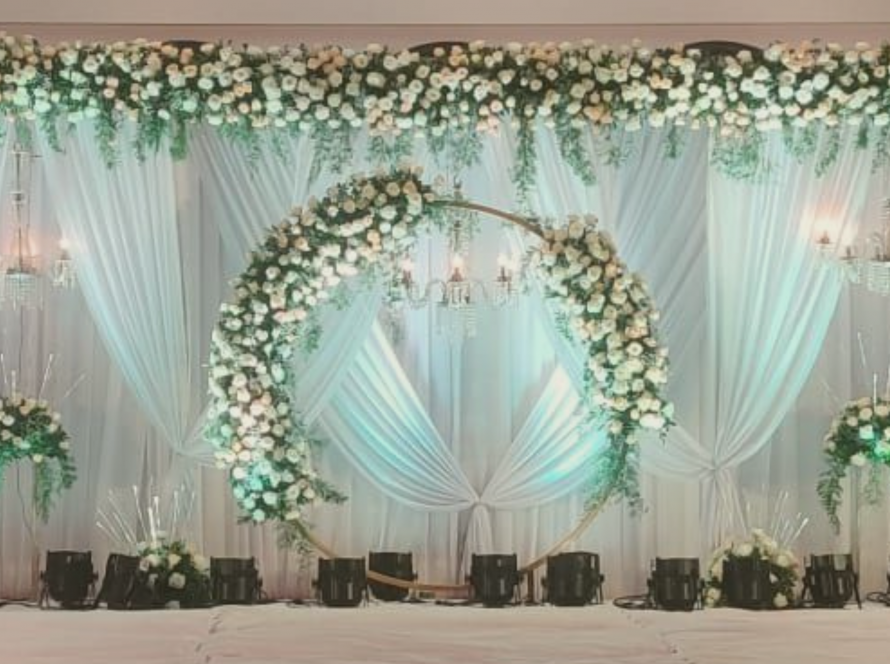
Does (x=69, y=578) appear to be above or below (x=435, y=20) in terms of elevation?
below

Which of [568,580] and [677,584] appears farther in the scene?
[568,580]

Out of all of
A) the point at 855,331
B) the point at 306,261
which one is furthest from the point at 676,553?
the point at 306,261

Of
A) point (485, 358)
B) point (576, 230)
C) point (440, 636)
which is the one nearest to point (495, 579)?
point (440, 636)

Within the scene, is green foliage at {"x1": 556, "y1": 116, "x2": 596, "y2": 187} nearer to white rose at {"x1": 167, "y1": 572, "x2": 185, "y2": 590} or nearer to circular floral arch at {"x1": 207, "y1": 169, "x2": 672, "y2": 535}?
circular floral arch at {"x1": 207, "y1": 169, "x2": 672, "y2": 535}

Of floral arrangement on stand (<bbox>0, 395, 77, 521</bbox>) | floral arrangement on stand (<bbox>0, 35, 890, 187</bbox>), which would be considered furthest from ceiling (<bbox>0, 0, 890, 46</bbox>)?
floral arrangement on stand (<bbox>0, 395, 77, 521</bbox>)

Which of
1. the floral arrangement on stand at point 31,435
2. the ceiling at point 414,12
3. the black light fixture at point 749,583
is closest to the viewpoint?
the floral arrangement on stand at point 31,435

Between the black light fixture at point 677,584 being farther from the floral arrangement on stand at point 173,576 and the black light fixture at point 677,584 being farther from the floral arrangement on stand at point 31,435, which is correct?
the floral arrangement on stand at point 31,435

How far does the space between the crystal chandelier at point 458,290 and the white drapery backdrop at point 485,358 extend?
83 millimetres

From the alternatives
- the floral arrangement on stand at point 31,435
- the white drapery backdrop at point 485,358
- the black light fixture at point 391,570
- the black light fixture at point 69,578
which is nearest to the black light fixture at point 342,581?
the black light fixture at point 391,570

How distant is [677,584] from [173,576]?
243 centimetres

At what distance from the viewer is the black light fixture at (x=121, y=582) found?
22.2 feet

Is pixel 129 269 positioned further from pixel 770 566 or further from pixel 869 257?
pixel 869 257

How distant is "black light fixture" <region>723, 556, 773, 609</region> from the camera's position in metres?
6.82

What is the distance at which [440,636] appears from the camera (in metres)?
5.89
